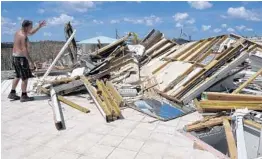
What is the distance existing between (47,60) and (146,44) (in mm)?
5380

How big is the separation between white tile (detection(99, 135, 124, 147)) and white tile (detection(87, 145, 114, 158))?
0.34 ft

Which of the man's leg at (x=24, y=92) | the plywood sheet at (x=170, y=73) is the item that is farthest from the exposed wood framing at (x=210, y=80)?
the man's leg at (x=24, y=92)

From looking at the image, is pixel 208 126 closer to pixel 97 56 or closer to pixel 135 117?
pixel 135 117

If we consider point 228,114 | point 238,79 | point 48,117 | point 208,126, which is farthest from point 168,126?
point 238,79

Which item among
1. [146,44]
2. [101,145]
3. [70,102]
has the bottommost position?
[101,145]

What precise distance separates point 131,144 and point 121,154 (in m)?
0.34

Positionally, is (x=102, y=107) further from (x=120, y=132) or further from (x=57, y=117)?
(x=120, y=132)

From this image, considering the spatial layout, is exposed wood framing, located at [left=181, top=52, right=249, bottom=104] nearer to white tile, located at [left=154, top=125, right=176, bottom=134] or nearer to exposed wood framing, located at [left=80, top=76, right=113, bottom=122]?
white tile, located at [left=154, top=125, right=176, bottom=134]

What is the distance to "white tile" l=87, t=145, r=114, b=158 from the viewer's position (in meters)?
3.58

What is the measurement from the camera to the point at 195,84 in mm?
6160

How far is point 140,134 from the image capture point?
14.0 ft

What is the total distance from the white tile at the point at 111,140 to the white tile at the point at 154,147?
0.41 m

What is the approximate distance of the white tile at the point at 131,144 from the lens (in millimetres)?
3774

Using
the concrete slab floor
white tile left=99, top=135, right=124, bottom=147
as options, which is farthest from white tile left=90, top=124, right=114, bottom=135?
white tile left=99, top=135, right=124, bottom=147
